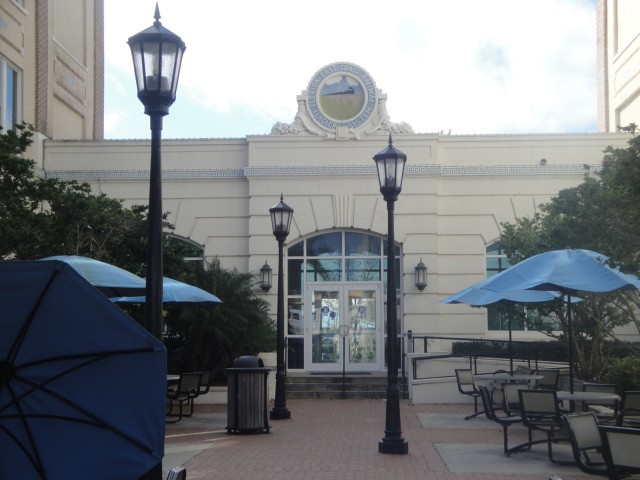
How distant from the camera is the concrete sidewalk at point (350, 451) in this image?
1150 centimetres

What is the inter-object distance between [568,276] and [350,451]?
13.2 ft

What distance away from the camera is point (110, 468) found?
557 cm

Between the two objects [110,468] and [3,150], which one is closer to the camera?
[110,468]

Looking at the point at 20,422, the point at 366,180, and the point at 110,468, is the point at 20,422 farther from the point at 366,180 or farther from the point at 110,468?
the point at 366,180

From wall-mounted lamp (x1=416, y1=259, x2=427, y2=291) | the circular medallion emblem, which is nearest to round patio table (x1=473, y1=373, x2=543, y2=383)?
wall-mounted lamp (x1=416, y1=259, x2=427, y2=291)

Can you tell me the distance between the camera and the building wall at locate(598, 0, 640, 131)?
2816cm

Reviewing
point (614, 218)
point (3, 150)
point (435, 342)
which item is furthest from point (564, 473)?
point (435, 342)

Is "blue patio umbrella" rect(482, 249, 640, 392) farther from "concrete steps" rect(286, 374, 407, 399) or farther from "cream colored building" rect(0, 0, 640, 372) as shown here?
"cream colored building" rect(0, 0, 640, 372)

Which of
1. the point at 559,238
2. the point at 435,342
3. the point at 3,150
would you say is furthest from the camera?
the point at 435,342

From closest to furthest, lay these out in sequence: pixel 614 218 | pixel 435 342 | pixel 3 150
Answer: pixel 614 218
pixel 3 150
pixel 435 342

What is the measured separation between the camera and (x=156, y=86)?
822 cm

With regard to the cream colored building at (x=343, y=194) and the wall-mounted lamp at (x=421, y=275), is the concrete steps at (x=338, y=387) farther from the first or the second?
the wall-mounted lamp at (x=421, y=275)

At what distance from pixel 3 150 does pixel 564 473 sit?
35.2ft

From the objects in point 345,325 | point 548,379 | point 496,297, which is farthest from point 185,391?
point 345,325
